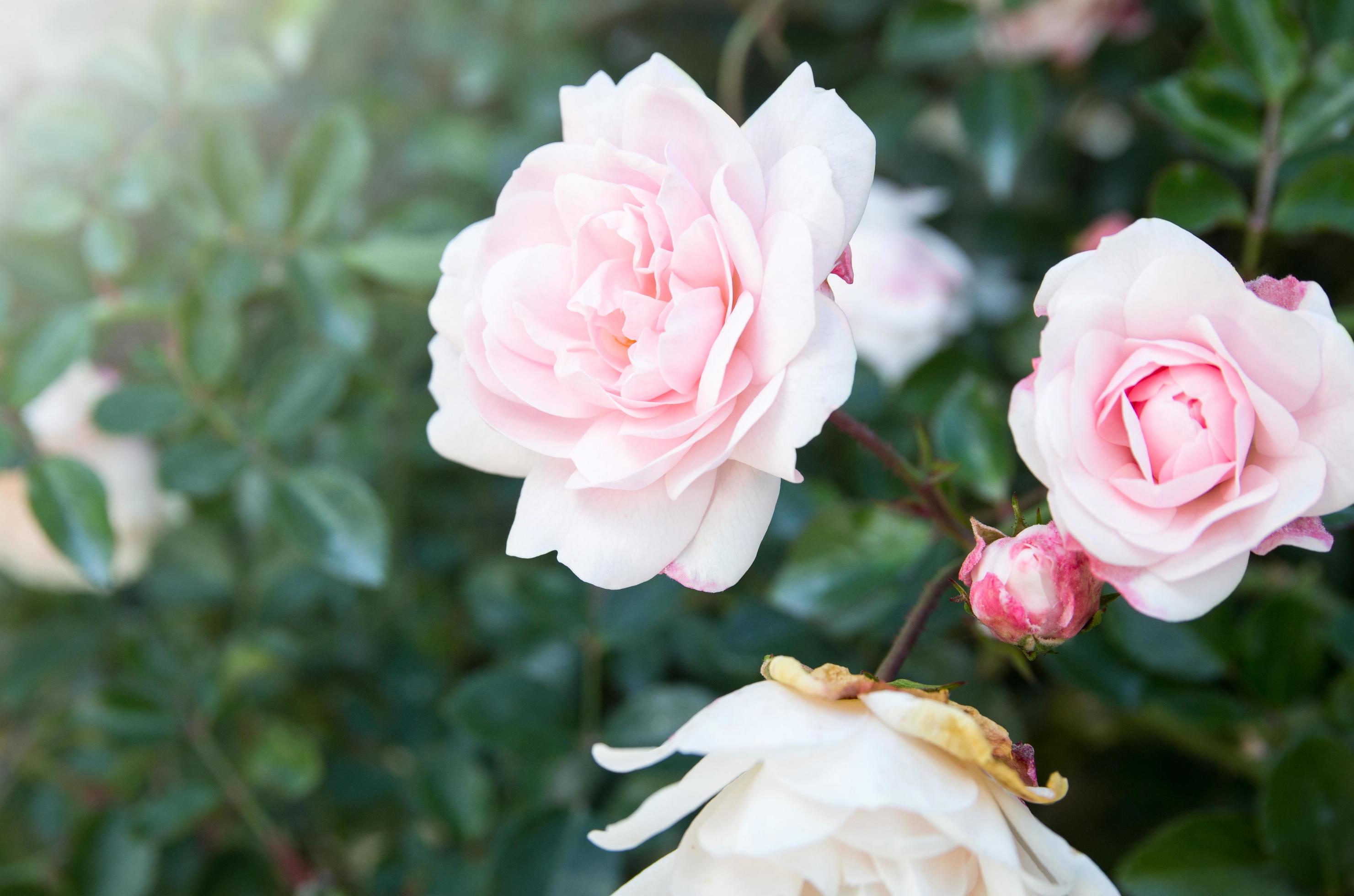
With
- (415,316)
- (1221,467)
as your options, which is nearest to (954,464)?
(1221,467)

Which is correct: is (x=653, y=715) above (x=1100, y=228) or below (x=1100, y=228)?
below

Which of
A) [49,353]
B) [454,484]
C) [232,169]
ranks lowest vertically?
[454,484]

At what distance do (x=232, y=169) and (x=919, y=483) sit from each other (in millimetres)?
836

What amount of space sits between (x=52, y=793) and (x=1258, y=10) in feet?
5.22

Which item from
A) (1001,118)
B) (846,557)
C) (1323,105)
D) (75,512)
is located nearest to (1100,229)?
(1001,118)

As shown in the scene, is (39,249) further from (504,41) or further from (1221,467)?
(1221,467)

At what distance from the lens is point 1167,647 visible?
2.92 ft

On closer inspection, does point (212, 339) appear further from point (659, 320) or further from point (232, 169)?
point (659, 320)

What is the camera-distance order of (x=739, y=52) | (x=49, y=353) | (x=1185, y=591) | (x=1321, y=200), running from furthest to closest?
1. (x=739, y=52)
2. (x=49, y=353)
3. (x=1321, y=200)
4. (x=1185, y=591)

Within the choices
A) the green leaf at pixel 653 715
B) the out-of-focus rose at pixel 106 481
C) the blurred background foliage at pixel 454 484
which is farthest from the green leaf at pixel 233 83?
the green leaf at pixel 653 715

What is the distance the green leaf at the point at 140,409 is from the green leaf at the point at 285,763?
15.8 inches

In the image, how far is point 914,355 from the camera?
1203 mm

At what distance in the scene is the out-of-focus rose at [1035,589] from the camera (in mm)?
521

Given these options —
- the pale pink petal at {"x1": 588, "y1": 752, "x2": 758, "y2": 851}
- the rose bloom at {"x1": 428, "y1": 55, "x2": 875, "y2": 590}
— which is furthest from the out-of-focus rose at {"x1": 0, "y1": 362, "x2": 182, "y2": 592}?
the pale pink petal at {"x1": 588, "y1": 752, "x2": 758, "y2": 851}
